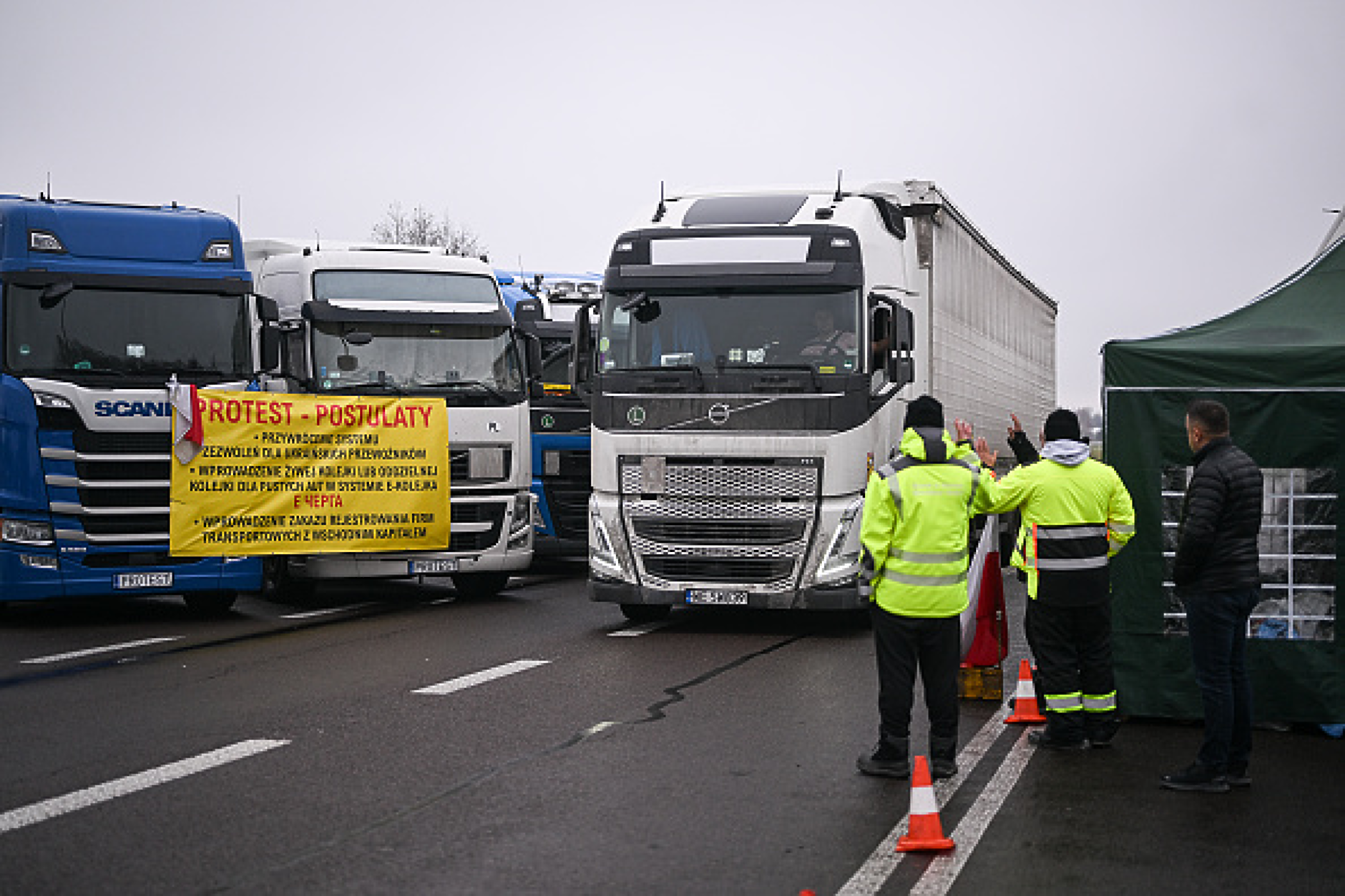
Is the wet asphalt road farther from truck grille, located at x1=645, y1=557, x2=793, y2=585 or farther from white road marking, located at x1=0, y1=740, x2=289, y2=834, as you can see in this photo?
truck grille, located at x1=645, y1=557, x2=793, y2=585

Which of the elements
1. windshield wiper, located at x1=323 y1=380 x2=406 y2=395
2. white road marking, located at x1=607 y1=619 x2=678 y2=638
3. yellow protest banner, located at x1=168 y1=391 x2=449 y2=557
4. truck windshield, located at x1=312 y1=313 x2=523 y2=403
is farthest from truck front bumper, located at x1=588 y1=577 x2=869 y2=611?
windshield wiper, located at x1=323 y1=380 x2=406 y2=395

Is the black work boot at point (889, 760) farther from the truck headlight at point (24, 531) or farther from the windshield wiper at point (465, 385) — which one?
the windshield wiper at point (465, 385)

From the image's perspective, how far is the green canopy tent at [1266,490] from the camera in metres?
9.22

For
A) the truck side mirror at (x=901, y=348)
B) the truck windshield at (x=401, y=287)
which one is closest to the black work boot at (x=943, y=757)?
the truck side mirror at (x=901, y=348)

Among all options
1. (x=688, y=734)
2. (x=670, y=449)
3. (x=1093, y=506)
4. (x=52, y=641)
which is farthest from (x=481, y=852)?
(x=52, y=641)

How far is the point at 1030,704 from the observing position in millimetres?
9594

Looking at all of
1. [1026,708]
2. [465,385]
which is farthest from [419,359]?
[1026,708]

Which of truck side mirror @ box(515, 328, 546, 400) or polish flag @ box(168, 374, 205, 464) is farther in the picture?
truck side mirror @ box(515, 328, 546, 400)

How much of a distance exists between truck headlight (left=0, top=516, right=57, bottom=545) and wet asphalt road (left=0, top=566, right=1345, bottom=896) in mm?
1449

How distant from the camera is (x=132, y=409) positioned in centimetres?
1423

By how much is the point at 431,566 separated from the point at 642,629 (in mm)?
2841

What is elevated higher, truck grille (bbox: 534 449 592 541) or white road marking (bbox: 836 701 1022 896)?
truck grille (bbox: 534 449 592 541)

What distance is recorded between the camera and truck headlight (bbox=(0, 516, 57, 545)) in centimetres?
Answer: 1384

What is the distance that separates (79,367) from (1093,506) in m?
9.25
